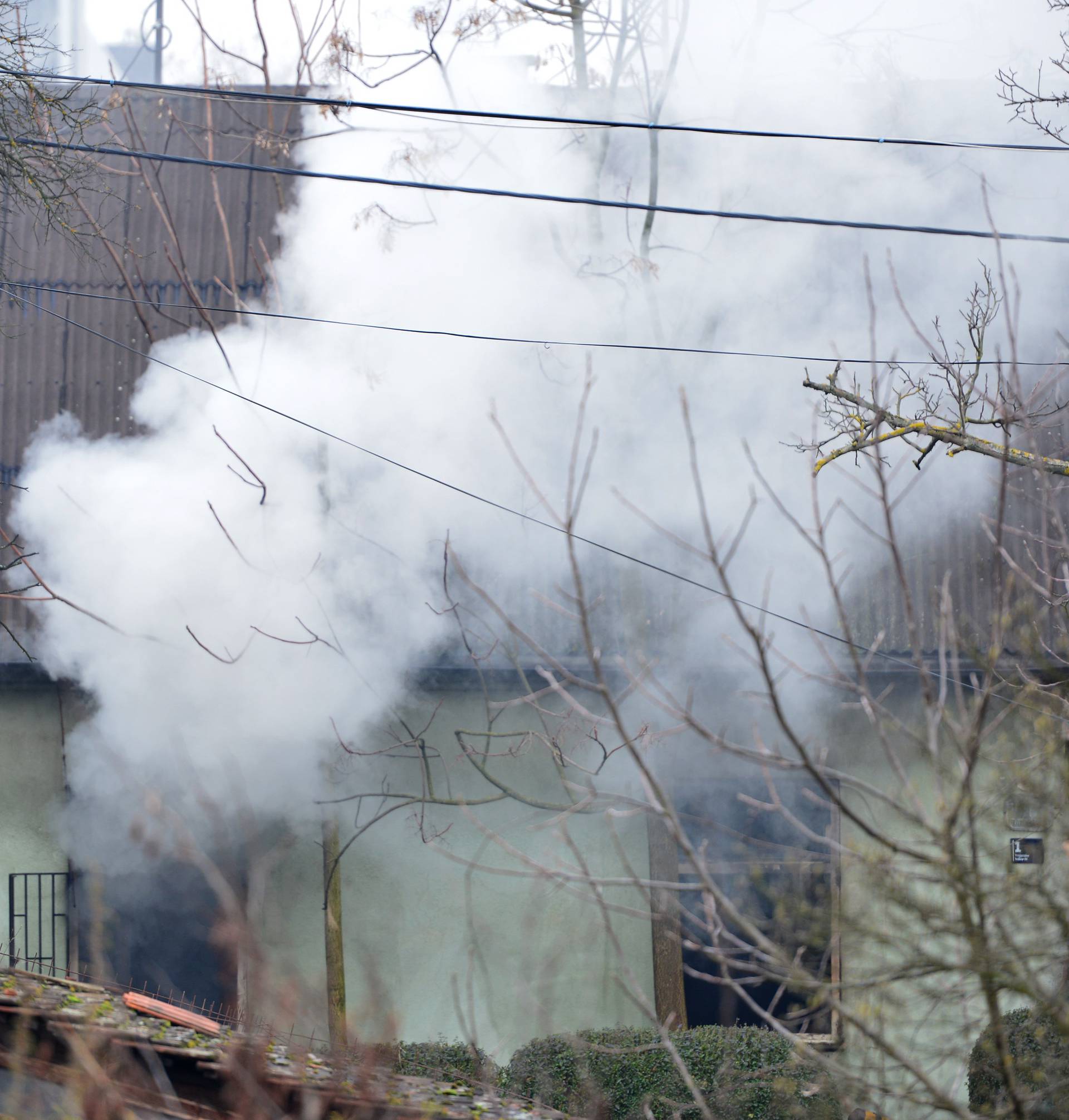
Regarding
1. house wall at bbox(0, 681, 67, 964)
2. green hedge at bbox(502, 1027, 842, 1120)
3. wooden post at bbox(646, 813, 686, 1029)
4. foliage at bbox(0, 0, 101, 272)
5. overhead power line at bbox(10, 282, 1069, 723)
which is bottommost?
green hedge at bbox(502, 1027, 842, 1120)

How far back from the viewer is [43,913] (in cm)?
699

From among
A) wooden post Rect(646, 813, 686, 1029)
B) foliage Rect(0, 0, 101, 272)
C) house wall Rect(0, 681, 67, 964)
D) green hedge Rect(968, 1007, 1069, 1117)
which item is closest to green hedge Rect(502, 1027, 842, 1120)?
wooden post Rect(646, 813, 686, 1029)

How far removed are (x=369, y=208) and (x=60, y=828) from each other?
4619 millimetres

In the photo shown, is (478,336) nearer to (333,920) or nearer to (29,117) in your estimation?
(29,117)

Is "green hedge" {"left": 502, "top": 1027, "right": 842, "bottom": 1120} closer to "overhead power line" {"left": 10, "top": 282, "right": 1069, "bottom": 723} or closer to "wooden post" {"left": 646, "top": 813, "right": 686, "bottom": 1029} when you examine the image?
"wooden post" {"left": 646, "top": 813, "right": 686, "bottom": 1029}

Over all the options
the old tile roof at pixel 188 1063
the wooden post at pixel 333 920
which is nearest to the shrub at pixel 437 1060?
the wooden post at pixel 333 920

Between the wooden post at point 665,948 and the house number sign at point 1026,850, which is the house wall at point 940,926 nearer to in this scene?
the house number sign at point 1026,850

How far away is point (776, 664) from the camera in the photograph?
7.11m

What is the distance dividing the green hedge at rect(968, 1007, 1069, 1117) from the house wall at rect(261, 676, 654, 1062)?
Answer: 7.01ft

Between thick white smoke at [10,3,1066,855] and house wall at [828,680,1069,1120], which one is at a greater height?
thick white smoke at [10,3,1066,855]

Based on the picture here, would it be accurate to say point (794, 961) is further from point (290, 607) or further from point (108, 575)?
point (108, 575)

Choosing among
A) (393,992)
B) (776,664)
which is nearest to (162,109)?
(776,664)

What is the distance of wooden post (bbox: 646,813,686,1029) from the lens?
685 cm

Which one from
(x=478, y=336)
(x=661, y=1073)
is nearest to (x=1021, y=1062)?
(x=661, y=1073)
